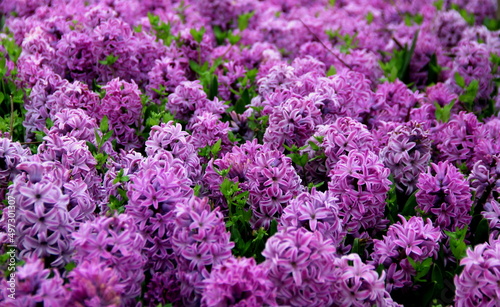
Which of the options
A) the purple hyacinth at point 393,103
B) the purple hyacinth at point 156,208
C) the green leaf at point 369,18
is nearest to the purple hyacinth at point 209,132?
the purple hyacinth at point 156,208

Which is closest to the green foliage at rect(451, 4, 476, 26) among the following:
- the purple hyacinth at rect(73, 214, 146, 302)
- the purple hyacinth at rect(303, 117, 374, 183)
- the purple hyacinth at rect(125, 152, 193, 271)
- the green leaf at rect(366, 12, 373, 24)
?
the green leaf at rect(366, 12, 373, 24)

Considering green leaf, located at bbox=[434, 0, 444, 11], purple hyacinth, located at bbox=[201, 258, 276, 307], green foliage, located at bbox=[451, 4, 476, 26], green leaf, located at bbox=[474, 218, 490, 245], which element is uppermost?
purple hyacinth, located at bbox=[201, 258, 276, 307]

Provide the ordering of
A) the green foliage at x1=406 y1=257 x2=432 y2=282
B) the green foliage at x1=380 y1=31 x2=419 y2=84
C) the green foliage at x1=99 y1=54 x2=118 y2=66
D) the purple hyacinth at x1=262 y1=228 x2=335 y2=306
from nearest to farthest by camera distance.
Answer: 1. the purple hyacinth at x1=262 y1=228 x2=335 y2=306
2. the green foliage at x1=406 y1=257 x2=432 y2=282
3. the green foliage at x1=99 y1=54 x2=118 y2=66
4. the green foliage at x1=380 y1=31 x2=419 y2=84

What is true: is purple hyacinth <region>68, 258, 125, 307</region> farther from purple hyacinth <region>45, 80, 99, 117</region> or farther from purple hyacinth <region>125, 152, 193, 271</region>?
purple hyacinth <region>45, 80, 99, 117</region>

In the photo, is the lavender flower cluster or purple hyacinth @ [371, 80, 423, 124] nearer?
the lavender flower cluster

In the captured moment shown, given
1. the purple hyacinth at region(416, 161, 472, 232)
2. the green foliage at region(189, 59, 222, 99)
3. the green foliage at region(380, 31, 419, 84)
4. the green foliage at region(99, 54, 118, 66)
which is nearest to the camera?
the purple hyacinth at region(416, 161, 472, 232)

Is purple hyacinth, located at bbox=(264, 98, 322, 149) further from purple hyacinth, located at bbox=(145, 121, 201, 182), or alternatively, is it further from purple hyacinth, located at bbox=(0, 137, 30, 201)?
purple hyacinth, located at bbox=(0, 137, 30, 201)

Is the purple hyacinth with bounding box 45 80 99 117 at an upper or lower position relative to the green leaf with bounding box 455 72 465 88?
upper
